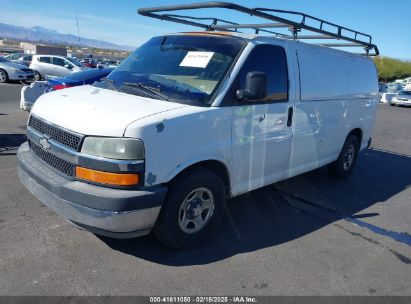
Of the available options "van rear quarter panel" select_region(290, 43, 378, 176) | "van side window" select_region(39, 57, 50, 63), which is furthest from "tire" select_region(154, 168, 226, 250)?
"van side window" select_region(39, 57, 50, 63)

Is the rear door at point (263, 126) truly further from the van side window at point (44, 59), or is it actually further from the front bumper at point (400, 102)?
the front bumper at point (400, 102)

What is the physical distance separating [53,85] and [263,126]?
19.7ft

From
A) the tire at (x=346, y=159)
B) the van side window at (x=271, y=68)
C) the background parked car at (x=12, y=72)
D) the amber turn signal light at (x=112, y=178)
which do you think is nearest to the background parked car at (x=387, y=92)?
the tire at (x=346, y=159)

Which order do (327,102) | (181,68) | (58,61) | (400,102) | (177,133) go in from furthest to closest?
(400,102)
(58,61)
(327,102)
(181,68)
(177,133)

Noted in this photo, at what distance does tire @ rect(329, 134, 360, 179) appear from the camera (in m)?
6.30

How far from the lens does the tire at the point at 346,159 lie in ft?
20.7

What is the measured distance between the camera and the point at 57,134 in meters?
3.35

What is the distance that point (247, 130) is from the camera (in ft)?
12.8

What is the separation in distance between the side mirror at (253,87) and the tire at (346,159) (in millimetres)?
3109

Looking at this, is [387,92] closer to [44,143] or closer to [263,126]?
[263,126]

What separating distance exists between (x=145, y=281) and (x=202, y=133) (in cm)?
138

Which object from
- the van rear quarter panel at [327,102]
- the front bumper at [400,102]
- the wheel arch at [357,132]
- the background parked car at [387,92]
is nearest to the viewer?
the van rear quarter panel at [327,102]

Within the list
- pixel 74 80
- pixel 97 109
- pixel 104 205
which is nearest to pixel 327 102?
pixel 97 109

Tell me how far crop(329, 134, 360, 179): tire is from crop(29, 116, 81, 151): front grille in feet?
14.9
